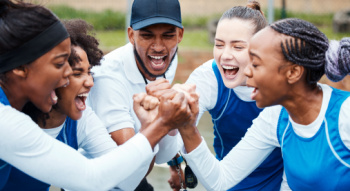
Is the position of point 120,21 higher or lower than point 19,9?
lower

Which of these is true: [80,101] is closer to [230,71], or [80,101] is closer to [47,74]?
[47,74]

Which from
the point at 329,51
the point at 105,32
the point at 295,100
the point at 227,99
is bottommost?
the point at 105,32

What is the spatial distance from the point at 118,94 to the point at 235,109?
78cm

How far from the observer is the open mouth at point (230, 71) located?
3256mm

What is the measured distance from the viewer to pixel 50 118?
280cm

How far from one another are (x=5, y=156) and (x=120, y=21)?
29.1 feet

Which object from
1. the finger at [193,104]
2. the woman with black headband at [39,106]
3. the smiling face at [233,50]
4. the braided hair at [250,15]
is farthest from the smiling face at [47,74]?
the braided hair at [250,15]

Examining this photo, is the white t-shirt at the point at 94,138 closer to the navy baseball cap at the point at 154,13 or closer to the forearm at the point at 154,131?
the forearm at the point at 154,131

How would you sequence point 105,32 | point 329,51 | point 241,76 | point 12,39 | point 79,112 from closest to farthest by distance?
point 12,39
point 329,51
point 79,112
point 241,76
point 105,32

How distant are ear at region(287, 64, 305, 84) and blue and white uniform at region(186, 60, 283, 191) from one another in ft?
2.63

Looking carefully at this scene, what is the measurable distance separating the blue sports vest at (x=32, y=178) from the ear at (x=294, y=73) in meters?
1.23

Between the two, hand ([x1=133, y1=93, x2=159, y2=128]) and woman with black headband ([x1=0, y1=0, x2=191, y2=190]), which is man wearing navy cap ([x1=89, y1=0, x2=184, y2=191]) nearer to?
hand ([x1=133, y1=93, x2=159, y2=128])

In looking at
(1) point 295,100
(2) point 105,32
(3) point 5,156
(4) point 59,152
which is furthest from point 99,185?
(2) point 105,32

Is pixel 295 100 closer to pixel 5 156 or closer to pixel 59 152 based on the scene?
pixel 59 152
